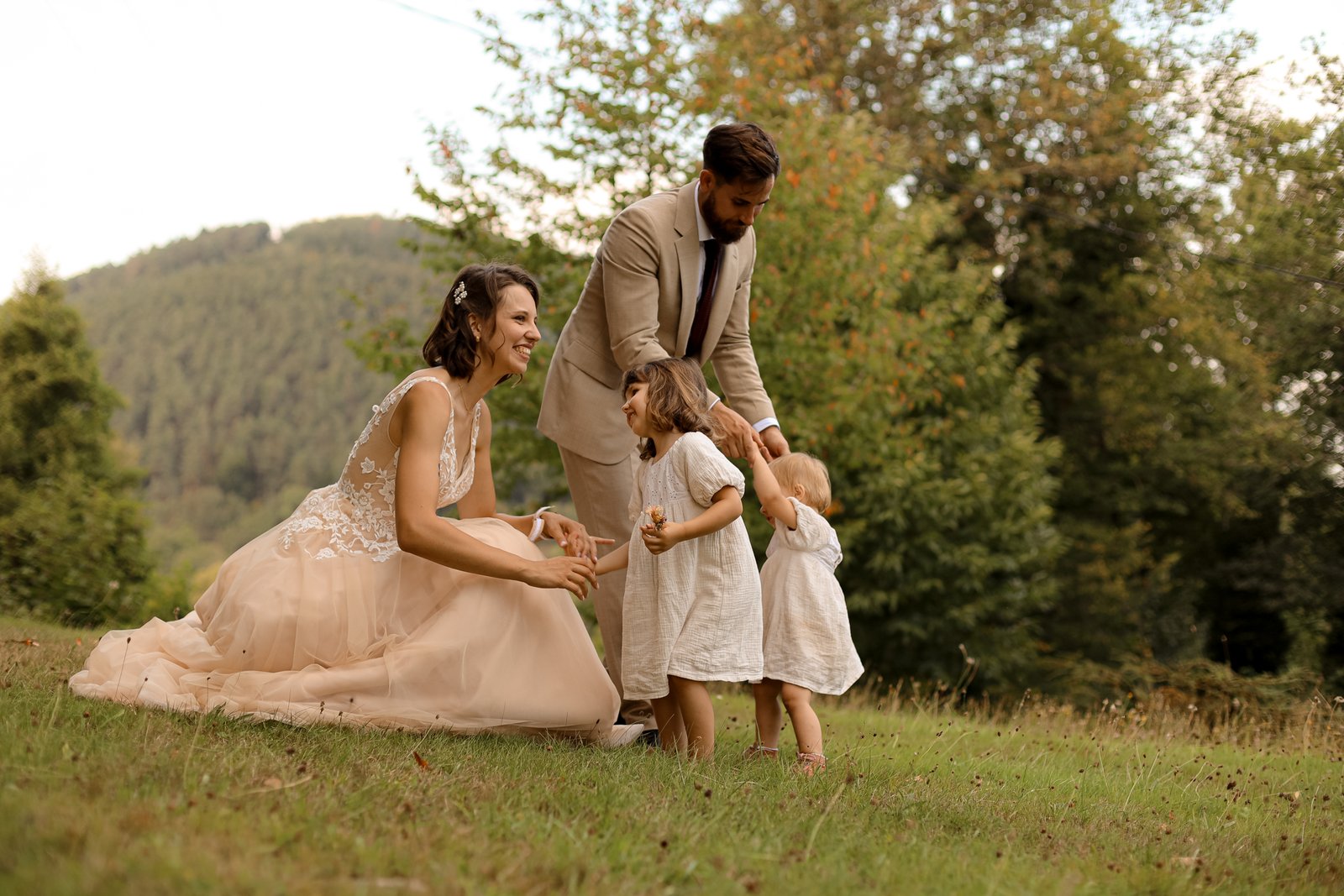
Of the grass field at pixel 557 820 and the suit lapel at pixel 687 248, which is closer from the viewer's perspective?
the grass field at pixel 557 820

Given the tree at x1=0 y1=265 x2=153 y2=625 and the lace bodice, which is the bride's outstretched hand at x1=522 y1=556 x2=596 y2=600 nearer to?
the lace bodice

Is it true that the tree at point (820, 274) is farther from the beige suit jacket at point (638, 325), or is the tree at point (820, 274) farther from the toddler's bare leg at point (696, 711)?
the toddler's bare leg at point (696, 711)

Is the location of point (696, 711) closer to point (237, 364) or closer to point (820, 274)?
point (820, 274)

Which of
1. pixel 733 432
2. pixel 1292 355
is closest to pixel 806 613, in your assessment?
pixel 733 432

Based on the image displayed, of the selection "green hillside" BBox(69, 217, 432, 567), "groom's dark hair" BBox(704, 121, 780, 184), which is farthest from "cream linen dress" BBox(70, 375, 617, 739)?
"green hillside" BBox(69, 217, 432, 567)

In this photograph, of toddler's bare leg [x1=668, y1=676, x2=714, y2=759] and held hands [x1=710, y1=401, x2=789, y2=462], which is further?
held hands [x1=710, y1=401, x2=789, y2=462]

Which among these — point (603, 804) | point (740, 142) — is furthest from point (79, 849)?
point (740, 142)

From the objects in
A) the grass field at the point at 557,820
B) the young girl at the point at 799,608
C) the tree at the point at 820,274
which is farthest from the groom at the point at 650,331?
the tree at the point at 820,274

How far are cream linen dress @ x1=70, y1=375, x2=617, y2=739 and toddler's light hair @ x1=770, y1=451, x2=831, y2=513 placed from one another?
941 millimetres

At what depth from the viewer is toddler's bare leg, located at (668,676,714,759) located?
4.09 metres

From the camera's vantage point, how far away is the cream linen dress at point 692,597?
4074 mm

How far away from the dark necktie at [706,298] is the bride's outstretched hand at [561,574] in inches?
49.8

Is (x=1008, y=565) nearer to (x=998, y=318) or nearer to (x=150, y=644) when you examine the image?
(x=998, y=318)

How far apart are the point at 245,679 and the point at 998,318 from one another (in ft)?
55.7
